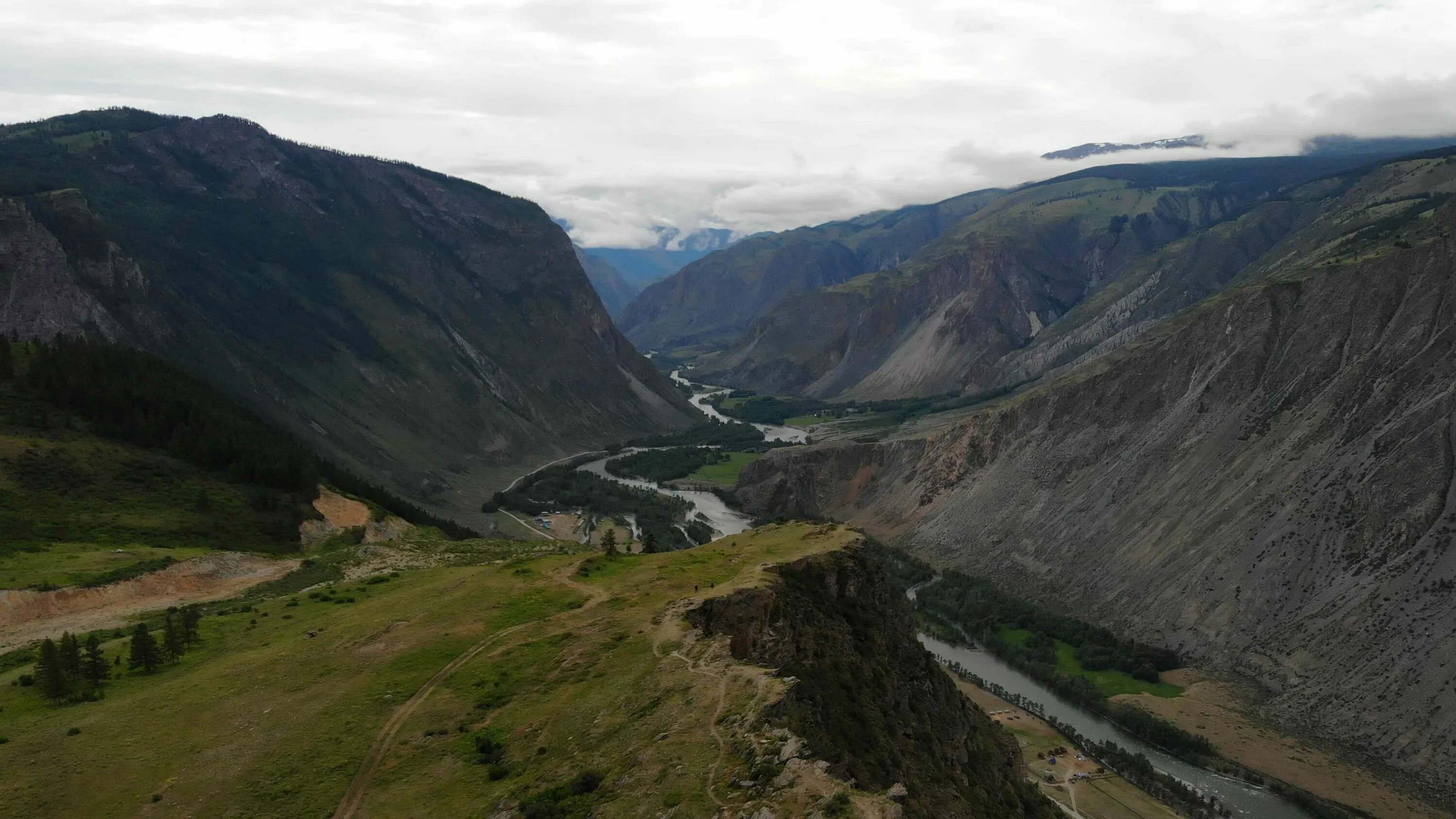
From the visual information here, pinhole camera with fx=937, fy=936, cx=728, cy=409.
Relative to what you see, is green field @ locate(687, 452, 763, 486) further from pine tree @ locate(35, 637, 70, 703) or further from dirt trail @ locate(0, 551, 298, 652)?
pine tree @ locate(35, 637, 70, 703)

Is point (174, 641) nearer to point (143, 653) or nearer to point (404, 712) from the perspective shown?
point (143, 653)

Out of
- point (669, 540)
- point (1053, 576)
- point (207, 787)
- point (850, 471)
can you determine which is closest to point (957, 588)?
point (1053, 576)

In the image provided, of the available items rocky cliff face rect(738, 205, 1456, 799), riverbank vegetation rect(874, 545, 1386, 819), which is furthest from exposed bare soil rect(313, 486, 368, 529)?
rocky cliff face rect(738, 205, 1456, 799)

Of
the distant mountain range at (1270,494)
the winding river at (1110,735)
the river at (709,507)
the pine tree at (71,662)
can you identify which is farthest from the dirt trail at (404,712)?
the river at (709,507)

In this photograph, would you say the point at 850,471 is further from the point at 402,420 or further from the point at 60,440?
the point at 60,440

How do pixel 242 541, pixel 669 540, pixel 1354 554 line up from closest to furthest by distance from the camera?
pixel 242 541 → pixel 1354 554 → pixel 669 540

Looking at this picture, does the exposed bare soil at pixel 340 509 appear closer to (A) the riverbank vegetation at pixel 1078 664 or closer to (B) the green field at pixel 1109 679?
(A) the riverbank vegetation at pixel 1078 664
